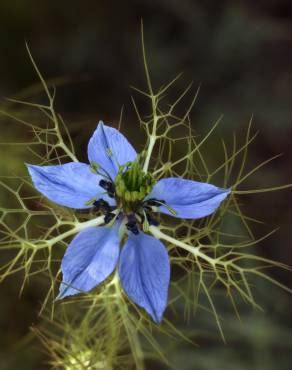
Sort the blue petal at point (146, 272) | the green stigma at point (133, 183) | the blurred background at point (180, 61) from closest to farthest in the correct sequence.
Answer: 1. the blue petal at point (146, 272)
2. the green stigma at point (133, 183)
3. the blurred background at point (180, 61)

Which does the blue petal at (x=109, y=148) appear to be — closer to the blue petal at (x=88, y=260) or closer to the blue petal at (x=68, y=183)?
the blue petal at (x=68, y=183)

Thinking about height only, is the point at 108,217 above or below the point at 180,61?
below

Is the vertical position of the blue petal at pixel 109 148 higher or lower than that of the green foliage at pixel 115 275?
higher

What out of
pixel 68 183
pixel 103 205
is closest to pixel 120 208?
pixel 103 205

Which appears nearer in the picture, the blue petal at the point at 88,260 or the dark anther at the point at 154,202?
the blue petal at the point at 88,260

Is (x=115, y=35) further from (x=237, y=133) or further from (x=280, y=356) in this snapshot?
(x=280, y=356)

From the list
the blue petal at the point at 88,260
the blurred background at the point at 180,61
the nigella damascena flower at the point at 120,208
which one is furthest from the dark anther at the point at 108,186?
the blurred background at the point at 180,61

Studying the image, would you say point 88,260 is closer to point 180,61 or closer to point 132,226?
point 132,226

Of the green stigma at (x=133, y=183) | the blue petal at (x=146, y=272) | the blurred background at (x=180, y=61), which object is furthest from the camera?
the blurred background at (x=180, y=61)
